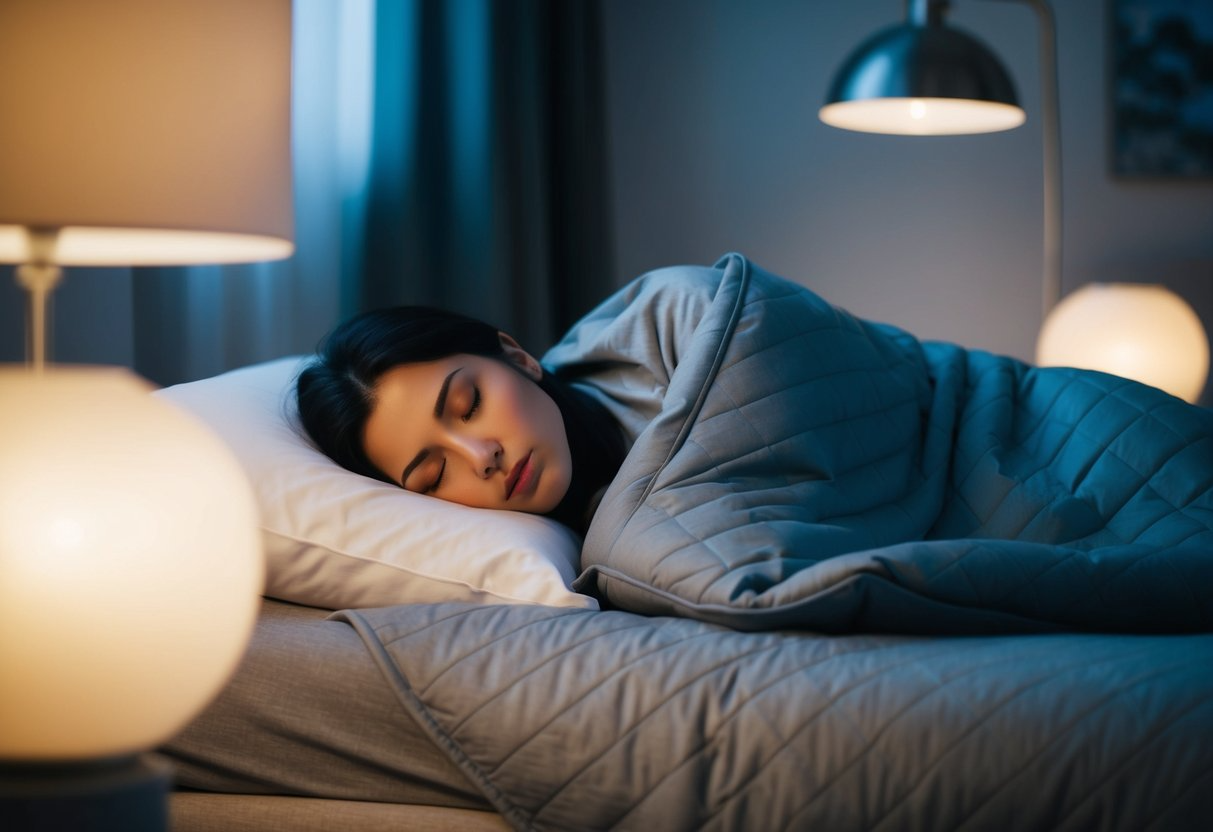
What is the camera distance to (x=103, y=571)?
26.3 inches

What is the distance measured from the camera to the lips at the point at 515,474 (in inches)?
57.4

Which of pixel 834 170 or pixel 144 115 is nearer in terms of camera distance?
pixel 144 115

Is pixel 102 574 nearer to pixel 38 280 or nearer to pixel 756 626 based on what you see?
pixel 38 280

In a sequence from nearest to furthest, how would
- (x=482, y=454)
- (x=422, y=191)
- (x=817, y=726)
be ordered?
(x=817, y=726) → (x=482, y=454) → (x=422, y=191)

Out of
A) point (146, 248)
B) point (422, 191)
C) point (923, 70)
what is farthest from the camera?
point (422, 191)

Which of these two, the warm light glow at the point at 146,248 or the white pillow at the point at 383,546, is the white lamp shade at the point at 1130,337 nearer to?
the white pillow at the point at 383,546

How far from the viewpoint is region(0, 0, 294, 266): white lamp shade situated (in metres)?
0.76

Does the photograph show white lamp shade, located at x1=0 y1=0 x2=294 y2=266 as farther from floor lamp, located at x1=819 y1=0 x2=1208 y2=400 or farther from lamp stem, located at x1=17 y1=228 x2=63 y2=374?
floor lamp, located at x1=819 y1=0 x2=1208 y2=400

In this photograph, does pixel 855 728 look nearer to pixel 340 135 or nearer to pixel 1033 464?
pixel 1033 464

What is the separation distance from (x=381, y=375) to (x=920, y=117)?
1.69 m

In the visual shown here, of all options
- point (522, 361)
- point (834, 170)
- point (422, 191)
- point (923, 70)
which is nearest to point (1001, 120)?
point (923, 70)

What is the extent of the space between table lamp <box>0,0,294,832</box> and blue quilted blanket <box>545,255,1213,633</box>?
501mm

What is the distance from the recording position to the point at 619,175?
11.4 ft

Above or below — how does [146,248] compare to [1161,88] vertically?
below
